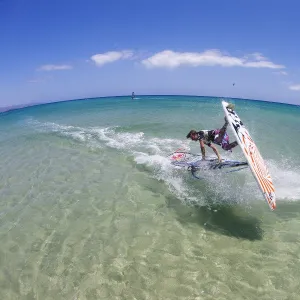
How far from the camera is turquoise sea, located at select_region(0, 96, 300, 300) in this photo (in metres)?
6.59

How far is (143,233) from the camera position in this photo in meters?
8.61

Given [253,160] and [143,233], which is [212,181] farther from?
[143,233]

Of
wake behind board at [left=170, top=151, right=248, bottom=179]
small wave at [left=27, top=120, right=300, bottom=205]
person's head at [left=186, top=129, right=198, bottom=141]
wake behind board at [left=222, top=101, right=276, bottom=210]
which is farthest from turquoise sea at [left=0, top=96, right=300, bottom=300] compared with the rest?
person's head at [left=186, top=129, right=198, bottom=141]

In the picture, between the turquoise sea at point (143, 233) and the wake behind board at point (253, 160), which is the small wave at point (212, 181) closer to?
the turquoise sea at point (143, 233)

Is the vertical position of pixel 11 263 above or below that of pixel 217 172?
below

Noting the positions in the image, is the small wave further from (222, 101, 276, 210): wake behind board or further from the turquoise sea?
(222, 101, 276, 210): wake behind board

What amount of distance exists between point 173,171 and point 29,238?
285 inches

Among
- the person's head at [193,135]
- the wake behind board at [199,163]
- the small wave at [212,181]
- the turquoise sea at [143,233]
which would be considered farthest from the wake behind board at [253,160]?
the person's head at [193,135]

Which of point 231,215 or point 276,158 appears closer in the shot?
point 231,215

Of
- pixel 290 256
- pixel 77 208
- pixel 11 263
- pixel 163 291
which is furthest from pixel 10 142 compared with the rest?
pixel 290 256

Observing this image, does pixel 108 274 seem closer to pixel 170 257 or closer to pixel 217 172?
pixel 170 257

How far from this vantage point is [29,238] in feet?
28.1

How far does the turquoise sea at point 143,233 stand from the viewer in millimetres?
6590

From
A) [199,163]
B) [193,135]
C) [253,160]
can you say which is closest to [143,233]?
[253,160]
